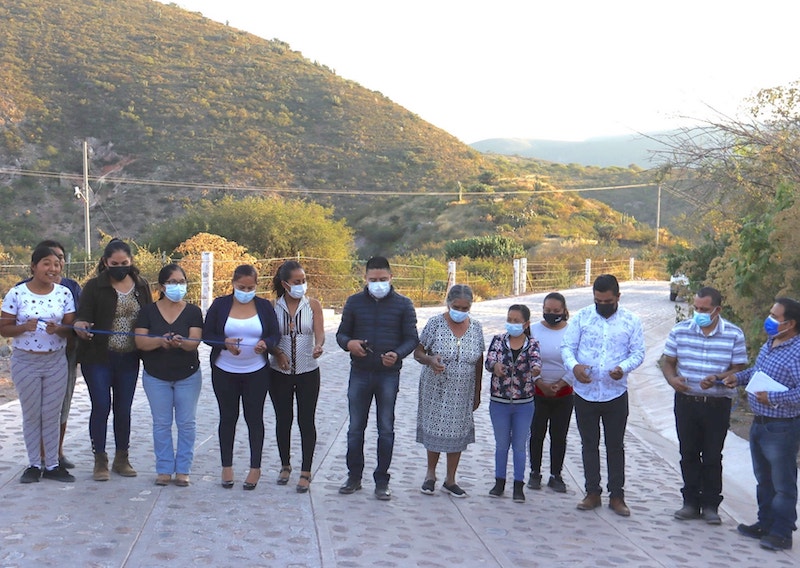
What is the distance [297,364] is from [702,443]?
321cm

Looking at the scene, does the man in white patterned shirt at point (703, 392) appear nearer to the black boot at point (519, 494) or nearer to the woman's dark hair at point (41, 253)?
the black boot at point (519, 494)

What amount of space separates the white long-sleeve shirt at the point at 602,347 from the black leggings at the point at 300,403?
6.61 ft

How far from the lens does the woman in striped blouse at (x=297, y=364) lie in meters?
7.04

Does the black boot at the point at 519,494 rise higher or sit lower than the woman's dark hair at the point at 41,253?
lower

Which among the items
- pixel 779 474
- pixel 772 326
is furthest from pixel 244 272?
pixel 779 474

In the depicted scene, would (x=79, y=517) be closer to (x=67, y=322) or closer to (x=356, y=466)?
(x=67, y=322)

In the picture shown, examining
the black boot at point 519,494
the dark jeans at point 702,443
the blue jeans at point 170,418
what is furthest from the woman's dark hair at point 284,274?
the dark jeans at point 702,443

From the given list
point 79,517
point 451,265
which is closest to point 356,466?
point 79,517

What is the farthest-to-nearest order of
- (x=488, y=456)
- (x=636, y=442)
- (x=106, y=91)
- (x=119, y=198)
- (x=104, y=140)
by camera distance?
(x=106, y=91)
(x=104, y=140)
(x=119, y=198)
(x=636, y=442)
(x=488, y=456)

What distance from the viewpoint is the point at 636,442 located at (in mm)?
10531

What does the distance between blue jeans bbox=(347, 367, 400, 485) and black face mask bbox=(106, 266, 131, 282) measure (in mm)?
1938

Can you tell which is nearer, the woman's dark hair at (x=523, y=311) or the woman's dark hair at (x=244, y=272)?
the woman's dark hair at (x=244, y=272)

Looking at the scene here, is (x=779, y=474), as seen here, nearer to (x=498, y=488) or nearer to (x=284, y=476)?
(x=498, y=488)

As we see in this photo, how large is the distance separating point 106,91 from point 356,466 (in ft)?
198
